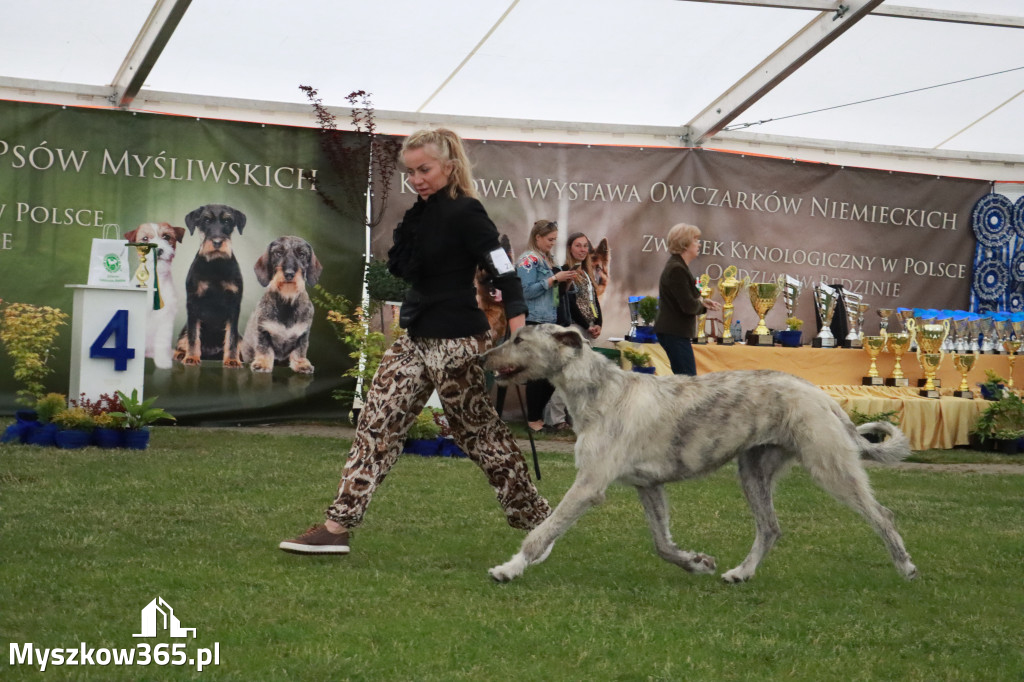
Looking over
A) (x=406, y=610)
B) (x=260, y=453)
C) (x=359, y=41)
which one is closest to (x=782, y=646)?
(x=406, y=610)

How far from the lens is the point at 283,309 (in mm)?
12320

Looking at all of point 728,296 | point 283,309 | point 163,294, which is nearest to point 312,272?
point 283,309

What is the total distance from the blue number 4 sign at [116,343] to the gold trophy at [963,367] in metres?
8.79

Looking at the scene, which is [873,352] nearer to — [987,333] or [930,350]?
[930,350]

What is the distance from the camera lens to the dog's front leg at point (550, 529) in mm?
4996

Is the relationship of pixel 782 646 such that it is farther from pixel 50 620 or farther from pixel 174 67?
pixel 174 67

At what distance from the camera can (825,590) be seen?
521 centimetres

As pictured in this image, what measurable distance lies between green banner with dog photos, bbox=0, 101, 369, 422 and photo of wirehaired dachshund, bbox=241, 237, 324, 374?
1 centimetres

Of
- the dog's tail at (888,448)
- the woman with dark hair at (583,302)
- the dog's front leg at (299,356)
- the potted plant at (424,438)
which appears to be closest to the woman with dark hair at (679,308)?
the woman with dark hair at (583,302)

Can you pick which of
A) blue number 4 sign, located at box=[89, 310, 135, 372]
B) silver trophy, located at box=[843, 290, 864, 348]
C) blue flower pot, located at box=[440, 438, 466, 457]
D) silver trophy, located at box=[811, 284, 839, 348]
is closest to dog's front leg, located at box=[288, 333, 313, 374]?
blue number 4 sign, located at box=[89, 310, 135, 372]

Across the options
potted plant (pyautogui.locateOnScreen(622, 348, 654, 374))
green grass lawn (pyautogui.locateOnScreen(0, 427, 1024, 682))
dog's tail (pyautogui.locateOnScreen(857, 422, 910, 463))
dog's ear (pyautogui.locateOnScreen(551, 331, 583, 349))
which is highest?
dog's ear (pyautogui.locateOnScreen(551, 331, 583, 349))

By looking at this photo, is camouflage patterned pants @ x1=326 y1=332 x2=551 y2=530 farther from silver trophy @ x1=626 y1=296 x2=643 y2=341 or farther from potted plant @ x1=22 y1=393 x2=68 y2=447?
silver trophy @ x1=626 y1=296 x2=643 y2=341

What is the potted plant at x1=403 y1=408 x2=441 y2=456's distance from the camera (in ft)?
33.1

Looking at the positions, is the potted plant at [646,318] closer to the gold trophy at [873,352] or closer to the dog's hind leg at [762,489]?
the gold trophy at [873,352]
